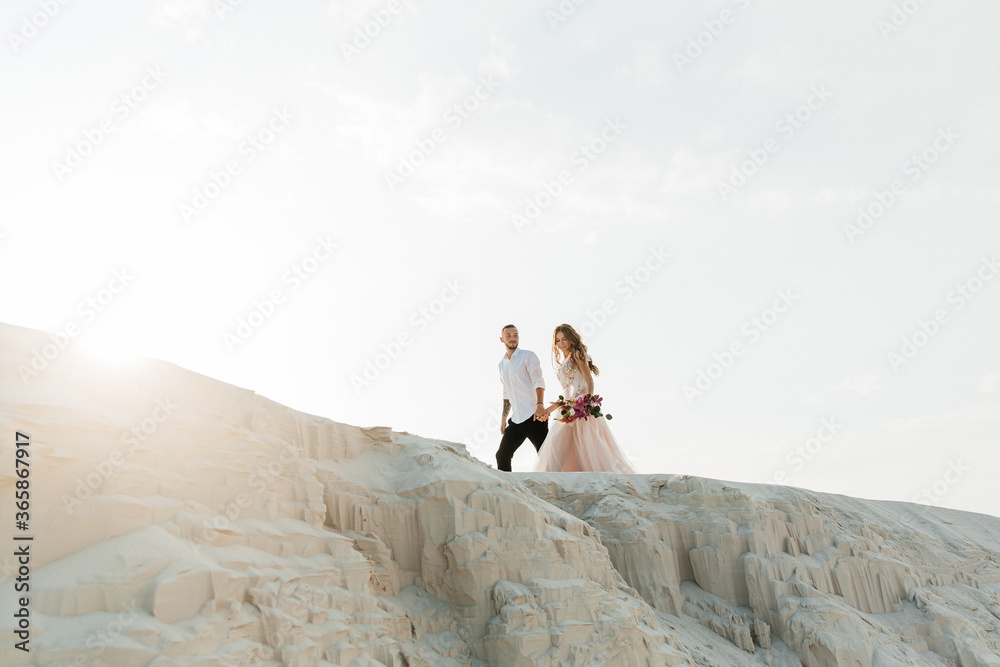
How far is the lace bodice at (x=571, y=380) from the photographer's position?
40.2ft

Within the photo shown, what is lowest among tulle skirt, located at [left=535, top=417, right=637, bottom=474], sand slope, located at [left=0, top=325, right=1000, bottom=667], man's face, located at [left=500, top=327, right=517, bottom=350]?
sand slope, located at [left=0, top=325, right=1000, bottom=667]

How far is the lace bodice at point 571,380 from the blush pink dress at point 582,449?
88 millimetres

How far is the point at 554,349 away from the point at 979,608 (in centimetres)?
823

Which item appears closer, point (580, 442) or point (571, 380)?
point (580, 442)

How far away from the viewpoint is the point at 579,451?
11852mm

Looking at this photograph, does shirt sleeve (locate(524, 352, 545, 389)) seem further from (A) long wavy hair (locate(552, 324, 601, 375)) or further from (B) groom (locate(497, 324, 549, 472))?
(A) long wavy hair (locate(552, 324, 601, 375))

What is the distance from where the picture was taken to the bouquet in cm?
1198

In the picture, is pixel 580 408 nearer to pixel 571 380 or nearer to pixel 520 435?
pixel 571 380
